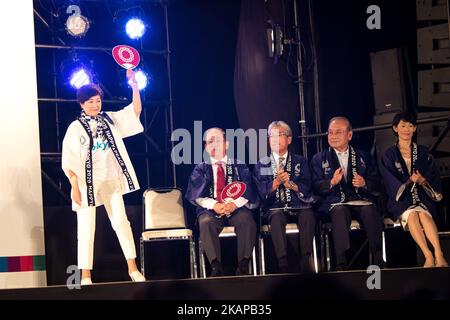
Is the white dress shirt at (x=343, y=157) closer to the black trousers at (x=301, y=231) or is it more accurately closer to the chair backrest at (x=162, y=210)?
the black trousers at (x=301, y=231)

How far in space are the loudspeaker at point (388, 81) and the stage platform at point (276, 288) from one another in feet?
6.25

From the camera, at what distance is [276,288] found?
548 centimetres

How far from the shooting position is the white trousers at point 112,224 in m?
6.13

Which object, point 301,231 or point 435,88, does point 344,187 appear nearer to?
point 301,231

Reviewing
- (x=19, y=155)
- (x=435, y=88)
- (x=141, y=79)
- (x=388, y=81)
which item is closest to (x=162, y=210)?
(x=141, y=79)

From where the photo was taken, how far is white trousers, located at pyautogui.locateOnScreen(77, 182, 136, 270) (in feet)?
20.1

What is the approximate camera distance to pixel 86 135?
625 cm

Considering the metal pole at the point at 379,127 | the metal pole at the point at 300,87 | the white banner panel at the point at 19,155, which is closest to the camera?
the white banner panel at the point at 19,155

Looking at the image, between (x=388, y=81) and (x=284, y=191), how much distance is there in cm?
140

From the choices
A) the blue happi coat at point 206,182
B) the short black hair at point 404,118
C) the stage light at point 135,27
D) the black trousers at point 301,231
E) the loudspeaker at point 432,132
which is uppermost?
the stage light at point 135,27

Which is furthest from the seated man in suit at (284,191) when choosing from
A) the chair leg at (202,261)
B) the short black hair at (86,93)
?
the short black hair at (86,93)

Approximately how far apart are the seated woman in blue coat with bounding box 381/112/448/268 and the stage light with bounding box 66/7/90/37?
96.4 inches
